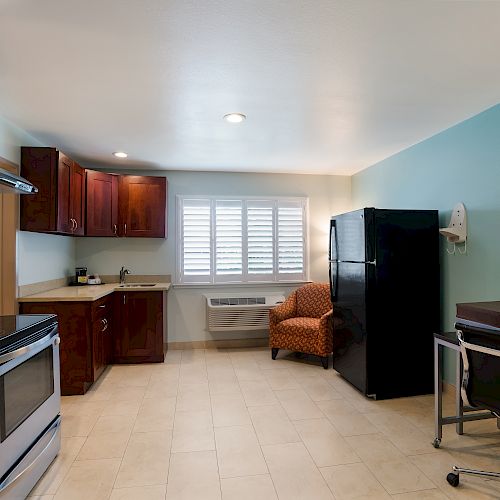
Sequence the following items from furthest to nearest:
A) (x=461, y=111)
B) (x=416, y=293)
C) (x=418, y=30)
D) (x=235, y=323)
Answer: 1. (x=235, y=323)
2. (x=416, y=293)
3. (x=461, y=111)
4. (x=418, y=30)

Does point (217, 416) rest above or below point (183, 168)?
below

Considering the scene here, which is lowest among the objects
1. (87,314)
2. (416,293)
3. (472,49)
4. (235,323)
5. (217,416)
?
(217,416)

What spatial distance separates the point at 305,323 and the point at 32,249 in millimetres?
2922

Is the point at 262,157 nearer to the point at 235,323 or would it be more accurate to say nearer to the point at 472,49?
the point at 235,323

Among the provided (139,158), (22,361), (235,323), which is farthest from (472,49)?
(235,323)

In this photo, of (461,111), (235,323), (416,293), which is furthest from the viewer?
(235,323)

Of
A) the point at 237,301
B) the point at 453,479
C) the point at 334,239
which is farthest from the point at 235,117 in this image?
the point at 453,479

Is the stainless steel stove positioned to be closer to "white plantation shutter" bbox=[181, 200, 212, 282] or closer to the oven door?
the oven door

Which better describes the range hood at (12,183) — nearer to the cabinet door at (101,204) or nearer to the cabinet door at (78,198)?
the cabinet door at (78,198)

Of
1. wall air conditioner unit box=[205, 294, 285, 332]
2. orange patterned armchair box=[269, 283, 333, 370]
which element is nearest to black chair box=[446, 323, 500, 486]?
orange patterned armchair box=[269, 283, 333, 370]

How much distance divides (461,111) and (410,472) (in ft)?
8.48

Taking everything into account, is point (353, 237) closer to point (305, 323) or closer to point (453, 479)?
point (305, 323)

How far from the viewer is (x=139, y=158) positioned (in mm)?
4145

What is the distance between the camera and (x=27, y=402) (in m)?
1.89
